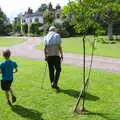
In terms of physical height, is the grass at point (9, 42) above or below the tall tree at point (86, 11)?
below

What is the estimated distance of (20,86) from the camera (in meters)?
12.8

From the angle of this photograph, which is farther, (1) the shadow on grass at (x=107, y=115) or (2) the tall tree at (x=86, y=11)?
(2) the tall tree at (x=86, y=11)

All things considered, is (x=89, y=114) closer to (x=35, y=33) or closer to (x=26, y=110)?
(x=26, y=110)

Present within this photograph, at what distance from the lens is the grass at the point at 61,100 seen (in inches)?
344

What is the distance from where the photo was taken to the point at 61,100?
10352 millimetres

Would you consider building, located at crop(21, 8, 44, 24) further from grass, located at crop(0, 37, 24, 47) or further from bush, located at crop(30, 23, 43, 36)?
grass, located at crop(0, 37, 24, 47)

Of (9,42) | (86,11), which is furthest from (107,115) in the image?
(9,42)

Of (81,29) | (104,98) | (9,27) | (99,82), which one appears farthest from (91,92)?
(9,27)

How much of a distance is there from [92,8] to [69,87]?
167 inches

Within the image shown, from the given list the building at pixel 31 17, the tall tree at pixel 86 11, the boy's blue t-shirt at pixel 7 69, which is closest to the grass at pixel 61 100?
the boy's blue t-shirt at pixel 7 69

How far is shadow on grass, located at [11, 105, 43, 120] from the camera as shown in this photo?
8594mm

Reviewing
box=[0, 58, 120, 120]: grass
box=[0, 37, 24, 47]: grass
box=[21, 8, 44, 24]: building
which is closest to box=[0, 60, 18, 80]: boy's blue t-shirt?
box=[0, 58, 120, 120]: grass

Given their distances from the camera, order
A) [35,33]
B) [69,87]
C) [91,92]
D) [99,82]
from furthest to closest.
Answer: [35,33], [99,82], [69,87], [91,92]

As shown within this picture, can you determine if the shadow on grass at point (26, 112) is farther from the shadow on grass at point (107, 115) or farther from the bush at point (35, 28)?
the bush at point (35, 28)
